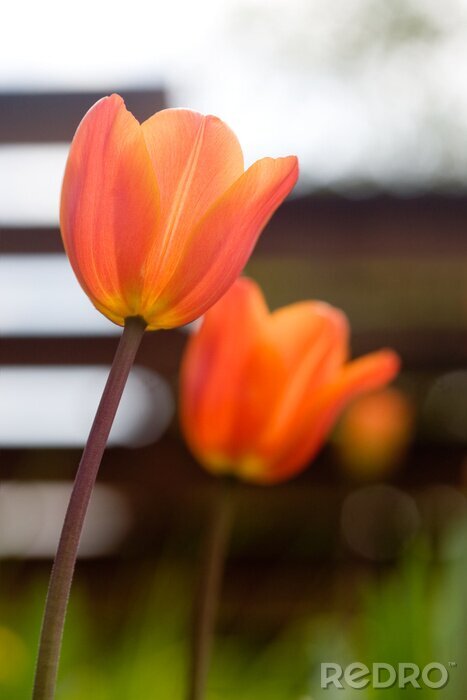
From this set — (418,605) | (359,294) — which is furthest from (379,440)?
(418,605)

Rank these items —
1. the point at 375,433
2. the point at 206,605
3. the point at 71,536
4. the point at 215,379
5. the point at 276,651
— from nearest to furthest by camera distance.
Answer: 1. the point at 71,536
2. the point at 206,605
3. the point at 215,379
4. the point at 276,651
5. the point at 375,433

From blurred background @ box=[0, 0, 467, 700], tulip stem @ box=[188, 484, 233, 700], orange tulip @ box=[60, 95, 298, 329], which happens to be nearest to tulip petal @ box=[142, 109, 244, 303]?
orange tulip @ box=[60, 95, 298, 329]

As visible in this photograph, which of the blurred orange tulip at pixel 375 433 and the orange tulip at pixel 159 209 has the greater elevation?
the blurred orange tulip at pixel 375 433

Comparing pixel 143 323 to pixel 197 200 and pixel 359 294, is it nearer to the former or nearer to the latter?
pixel 197 200

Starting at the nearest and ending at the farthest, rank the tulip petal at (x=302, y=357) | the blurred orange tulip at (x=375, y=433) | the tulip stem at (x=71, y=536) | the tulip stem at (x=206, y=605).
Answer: the tulip stem at (x=71, y=536) → the tulip stem at (x=206, y=605) → the tulip petal at (x=302, y=357) → the blurred orange tulip at (x=375, y=433)

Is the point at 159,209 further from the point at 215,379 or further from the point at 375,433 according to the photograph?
the point at 375,433

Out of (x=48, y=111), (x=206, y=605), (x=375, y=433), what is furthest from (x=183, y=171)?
(x=48, y=111)

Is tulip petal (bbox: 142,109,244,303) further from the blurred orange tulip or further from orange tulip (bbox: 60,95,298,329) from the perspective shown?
the blurred orange tulip

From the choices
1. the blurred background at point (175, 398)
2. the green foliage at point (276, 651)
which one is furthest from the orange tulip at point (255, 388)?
the blurred background at point (175, 398)

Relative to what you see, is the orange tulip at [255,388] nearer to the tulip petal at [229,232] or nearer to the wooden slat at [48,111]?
the tulip petal at [229,232]
